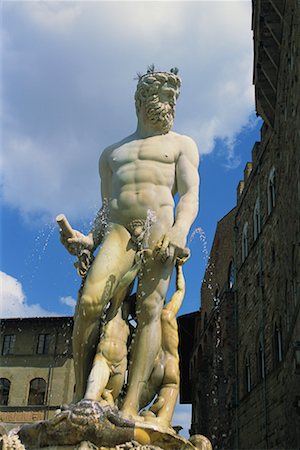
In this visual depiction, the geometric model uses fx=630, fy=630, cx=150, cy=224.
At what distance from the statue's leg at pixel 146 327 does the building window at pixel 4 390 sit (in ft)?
110

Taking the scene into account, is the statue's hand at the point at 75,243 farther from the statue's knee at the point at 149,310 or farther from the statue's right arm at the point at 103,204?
the statue's knee at the point at 149,310

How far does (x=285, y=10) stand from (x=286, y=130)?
11.6ft

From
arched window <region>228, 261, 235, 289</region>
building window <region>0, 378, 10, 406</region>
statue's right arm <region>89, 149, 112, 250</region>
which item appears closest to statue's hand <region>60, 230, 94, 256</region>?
statue's right arm <region>89, 149, 112, 250</region>

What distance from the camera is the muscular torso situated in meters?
4.96

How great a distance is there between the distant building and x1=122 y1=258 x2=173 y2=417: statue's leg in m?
30.6

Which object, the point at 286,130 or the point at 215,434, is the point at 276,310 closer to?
the point at 286,130

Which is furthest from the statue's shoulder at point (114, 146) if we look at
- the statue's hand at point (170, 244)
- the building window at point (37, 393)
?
the building window at point (37, 393)

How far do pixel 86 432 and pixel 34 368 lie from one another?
3442 centimetres

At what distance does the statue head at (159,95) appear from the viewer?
5.23m

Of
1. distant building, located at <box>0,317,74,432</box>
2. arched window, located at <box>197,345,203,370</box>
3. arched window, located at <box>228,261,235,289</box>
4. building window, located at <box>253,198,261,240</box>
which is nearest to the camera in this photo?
building window, located at <box>253,198,261,240</box>

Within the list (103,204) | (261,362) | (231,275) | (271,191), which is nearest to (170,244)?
(103,204)

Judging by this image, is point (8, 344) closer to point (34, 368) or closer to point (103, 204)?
point (34, 368)

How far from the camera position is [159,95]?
17.2 ft

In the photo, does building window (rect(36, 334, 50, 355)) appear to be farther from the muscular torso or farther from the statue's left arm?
the statue's left arm
